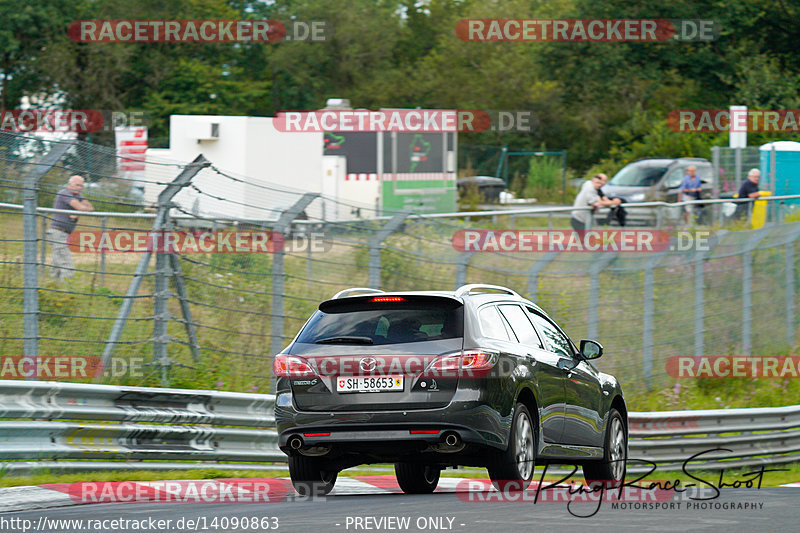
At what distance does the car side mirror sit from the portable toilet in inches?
763

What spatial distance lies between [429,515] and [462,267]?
7555 millimetres

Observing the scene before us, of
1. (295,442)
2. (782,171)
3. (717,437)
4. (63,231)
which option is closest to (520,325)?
(295,442)

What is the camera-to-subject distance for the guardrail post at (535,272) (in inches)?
653

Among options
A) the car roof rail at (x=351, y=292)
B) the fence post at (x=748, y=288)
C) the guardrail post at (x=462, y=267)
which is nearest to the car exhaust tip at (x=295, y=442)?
the car roof rail at (x=351, y=292)

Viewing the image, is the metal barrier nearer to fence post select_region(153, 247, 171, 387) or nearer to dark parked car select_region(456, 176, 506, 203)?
fence post select_region(153, 247, 171, 387)

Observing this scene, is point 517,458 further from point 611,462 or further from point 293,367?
point 611,462

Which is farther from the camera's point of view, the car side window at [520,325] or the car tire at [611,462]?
the car tire at [611,462]

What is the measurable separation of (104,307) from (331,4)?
63.7 metres

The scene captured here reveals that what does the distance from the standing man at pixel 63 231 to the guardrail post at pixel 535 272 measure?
5955 mm

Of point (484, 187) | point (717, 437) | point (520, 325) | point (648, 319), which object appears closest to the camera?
point (520, 325)

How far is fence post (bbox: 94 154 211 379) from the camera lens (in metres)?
12.4

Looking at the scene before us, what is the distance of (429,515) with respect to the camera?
8219 mm

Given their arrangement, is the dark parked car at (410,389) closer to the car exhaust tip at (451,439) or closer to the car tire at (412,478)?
the car exhaust tip at (451,439)

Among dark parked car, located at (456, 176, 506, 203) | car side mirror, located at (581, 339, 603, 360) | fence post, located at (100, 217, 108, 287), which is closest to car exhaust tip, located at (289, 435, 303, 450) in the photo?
car side mirror, located at (581, 339, 603, 360)
